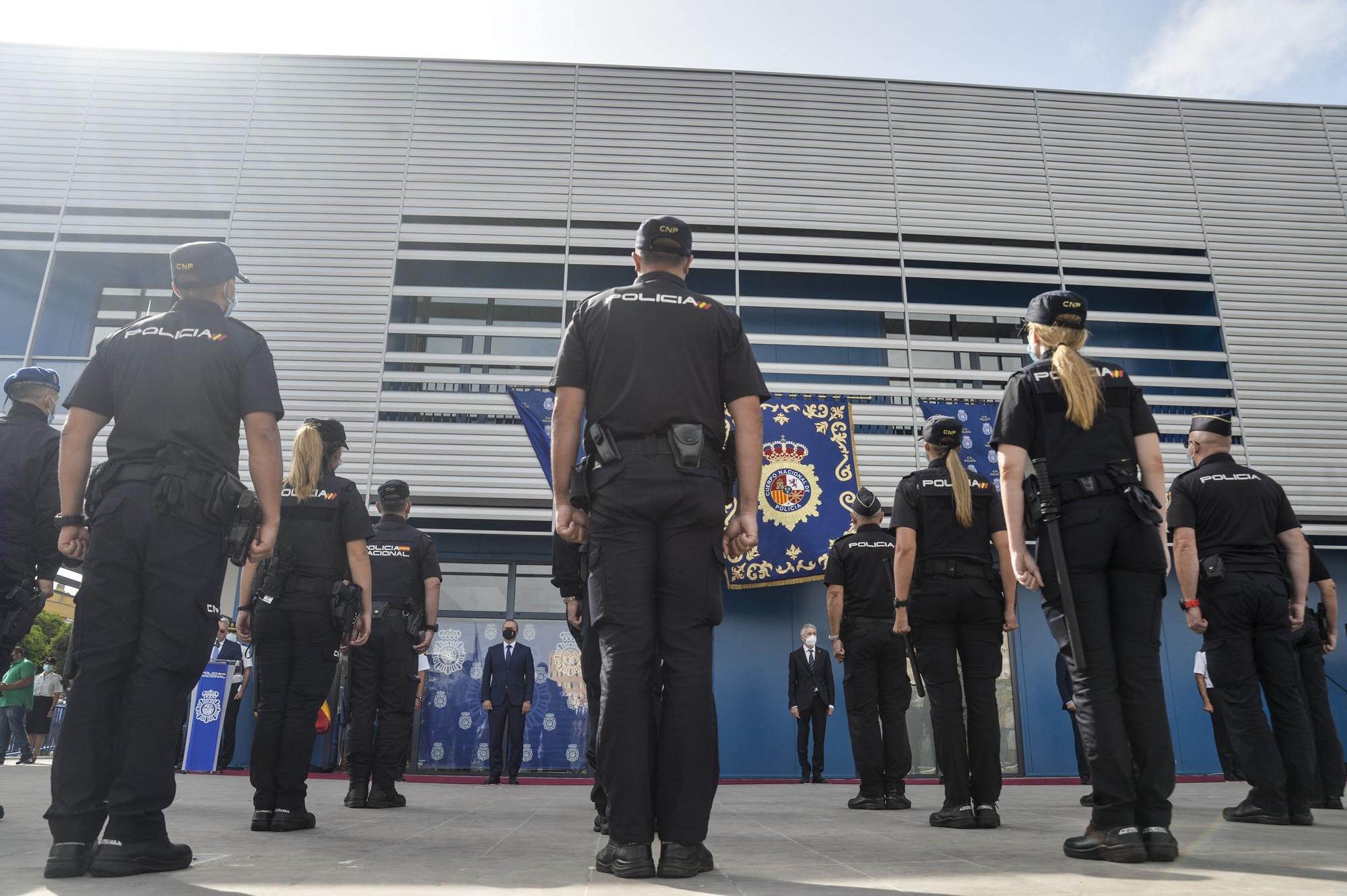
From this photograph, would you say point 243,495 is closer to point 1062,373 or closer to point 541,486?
point 1062,373

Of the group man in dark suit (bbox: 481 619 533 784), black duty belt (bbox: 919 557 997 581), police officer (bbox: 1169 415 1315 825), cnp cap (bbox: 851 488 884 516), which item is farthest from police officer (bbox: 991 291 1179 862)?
man in dark suit (bbox: 481 619 533 784)

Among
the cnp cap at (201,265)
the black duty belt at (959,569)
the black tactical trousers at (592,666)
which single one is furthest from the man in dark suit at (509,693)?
the cnp cap at (201,265)

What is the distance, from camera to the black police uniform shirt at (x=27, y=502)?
3.92 metres

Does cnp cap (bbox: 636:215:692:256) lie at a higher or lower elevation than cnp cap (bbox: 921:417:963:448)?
higher

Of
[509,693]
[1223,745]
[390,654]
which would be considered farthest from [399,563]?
[1223,745]

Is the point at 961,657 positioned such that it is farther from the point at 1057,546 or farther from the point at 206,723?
the point at 206,723

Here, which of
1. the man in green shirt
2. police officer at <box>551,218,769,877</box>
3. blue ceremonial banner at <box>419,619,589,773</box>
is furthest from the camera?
blue ceremonial banner at <box>419,619,589,773</box>

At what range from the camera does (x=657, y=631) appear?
8.64 ft

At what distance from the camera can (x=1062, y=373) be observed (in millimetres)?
3150

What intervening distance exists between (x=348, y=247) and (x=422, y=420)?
3109 millimetres

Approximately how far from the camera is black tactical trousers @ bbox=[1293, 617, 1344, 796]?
480cm

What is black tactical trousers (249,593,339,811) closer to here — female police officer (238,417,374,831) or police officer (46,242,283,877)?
female police officer (238,417,374,831)

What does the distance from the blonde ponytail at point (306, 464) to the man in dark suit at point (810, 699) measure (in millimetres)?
8111

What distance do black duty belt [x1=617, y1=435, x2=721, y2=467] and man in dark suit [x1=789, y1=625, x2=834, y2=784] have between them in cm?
913
